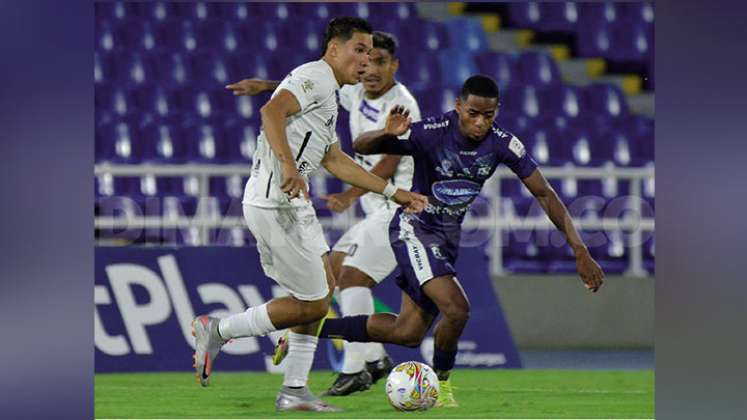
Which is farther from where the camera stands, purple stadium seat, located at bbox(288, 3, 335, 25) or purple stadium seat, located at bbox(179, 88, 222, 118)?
purple stadium seat, located at bbox(288, 3, 335, 25)

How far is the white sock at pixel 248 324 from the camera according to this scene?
7.25m

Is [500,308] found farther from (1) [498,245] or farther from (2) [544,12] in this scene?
(2) [544,12]

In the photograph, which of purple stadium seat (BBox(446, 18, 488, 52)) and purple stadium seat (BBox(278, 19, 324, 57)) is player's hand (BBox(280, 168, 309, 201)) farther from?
purple stadium seat (BBox(446, 18, 488, 52))

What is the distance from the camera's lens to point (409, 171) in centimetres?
940

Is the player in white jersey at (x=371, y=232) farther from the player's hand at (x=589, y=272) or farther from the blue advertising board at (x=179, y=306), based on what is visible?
the player's hand at (x=589, y=272)

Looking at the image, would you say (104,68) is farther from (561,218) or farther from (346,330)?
(561,218)

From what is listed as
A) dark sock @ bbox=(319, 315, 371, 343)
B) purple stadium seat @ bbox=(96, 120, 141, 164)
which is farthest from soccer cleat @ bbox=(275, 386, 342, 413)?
purple stadium seat @ bbox=(96, 120, 141, 164)

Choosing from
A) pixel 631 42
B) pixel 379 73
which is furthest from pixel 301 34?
pixel 379 73

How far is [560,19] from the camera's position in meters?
16.8

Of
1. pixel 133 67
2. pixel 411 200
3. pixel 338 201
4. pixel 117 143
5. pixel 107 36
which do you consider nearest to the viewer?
pixel 411 200

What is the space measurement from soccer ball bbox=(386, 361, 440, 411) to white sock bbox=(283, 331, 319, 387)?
444 mm

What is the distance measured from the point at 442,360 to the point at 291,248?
1171 millimetres

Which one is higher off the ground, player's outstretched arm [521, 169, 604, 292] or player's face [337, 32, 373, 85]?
player's face [337, 32, 373, 85]

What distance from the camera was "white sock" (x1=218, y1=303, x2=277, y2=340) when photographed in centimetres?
725
